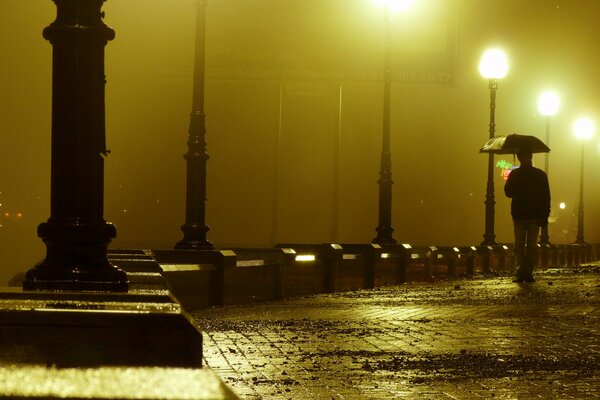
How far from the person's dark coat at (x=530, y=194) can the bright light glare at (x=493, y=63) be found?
1678cm

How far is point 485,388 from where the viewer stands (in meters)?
8.03

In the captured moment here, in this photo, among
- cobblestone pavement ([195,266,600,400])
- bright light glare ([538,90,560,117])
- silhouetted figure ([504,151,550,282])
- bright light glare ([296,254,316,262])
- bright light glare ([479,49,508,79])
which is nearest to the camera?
cobblestone pavement ([195,266,600,400])

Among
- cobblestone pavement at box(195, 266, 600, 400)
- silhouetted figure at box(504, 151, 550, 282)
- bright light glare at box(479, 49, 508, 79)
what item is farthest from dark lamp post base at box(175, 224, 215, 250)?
bright light glare at box(479, 49, 508, 79)

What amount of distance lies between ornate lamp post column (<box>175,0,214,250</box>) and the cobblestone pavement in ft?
6.14

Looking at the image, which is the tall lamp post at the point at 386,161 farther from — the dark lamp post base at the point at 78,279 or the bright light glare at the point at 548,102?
the bright light glare at the point at 548,102

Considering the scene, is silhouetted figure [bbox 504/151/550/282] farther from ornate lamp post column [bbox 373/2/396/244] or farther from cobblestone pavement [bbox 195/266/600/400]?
ornate lamp post column [bbox 373/2/396/244]

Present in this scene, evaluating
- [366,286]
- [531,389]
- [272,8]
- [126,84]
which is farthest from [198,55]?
[126,84]

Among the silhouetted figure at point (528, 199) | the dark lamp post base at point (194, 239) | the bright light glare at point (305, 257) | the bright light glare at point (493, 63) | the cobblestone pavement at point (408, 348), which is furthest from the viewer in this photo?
the bright light glare at point (493, 63)

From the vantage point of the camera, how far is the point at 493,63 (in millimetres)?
37375

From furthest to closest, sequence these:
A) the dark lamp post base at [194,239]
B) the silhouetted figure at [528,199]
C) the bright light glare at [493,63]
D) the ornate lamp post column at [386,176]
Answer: the bright light glare at [493,63] < the ornate lamp post column at [386,176] < the silhouetted figure at [528,199] < the dark lamp post base at [194,239]

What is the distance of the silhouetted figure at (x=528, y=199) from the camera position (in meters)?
20.8

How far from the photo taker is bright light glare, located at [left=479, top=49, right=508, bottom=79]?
37406 millimetres

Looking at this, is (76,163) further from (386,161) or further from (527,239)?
(386,161)

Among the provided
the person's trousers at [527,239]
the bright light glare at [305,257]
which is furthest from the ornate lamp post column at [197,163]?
the person's trousers at [527,239]
